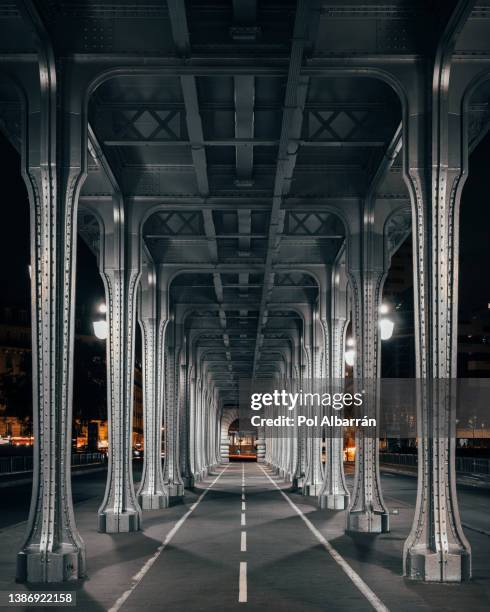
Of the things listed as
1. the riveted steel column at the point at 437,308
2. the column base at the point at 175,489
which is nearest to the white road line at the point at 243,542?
the riveted steel column at the point at 437,308

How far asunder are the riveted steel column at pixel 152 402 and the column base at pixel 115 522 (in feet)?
27.6

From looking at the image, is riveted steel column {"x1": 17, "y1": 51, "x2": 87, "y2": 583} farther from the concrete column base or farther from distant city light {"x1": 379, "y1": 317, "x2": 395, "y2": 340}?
the concrete column base

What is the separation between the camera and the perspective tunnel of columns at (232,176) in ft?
51.9

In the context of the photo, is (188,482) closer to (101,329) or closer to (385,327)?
(101,329)

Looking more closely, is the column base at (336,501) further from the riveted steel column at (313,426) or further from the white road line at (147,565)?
the riveted steel column at (313,426)

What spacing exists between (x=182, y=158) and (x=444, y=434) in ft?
40.3

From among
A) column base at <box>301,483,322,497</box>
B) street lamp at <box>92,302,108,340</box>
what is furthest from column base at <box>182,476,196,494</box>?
street lamp at <box>92,302,108,340</box>

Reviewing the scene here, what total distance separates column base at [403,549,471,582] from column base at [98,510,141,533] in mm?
10642

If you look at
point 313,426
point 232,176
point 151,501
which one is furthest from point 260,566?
point 313,426

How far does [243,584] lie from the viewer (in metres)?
15.1

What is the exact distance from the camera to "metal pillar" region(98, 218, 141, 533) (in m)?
25.0

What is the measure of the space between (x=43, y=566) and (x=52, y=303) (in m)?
4.25

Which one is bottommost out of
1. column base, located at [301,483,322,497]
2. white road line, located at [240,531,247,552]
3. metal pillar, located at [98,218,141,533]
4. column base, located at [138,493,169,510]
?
column base, located at [301,483,322,497]

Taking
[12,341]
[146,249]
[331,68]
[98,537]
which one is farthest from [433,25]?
[12,341]
